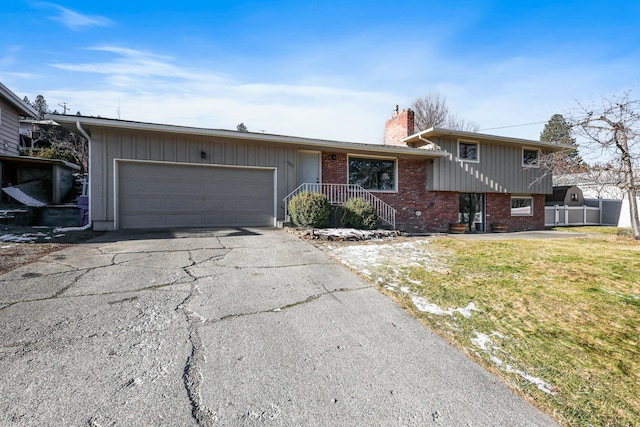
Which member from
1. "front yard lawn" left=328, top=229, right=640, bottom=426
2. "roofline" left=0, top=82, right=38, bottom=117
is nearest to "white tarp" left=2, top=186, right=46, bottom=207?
"roofline" left=0, top=82, right=38, bottom=117

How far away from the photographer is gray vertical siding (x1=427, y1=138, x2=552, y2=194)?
1241 centimetres

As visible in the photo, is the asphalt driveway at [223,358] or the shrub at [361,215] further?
the shrub at [361,215]

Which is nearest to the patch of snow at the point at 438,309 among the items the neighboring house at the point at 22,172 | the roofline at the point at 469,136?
the roofline at the point at 469,136

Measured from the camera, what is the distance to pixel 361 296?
3.67 meters

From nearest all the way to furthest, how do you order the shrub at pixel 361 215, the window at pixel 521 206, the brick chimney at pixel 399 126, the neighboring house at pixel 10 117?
1. the shrub at pixel 361 215
2. the neighboring house at pixel 10 117
3. the brick chimney at pixel 399 126
4. the window at pixel 521 206

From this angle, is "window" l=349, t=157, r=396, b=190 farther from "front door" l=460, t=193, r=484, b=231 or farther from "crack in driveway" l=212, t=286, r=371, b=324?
"crack in driveway" l=212, t=286, r=371, b=324

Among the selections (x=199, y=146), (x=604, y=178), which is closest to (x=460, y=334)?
(x=199, y=146)

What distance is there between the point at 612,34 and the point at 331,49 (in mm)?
8913

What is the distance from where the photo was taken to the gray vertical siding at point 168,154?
8.13 metres

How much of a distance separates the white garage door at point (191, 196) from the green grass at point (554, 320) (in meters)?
6.00

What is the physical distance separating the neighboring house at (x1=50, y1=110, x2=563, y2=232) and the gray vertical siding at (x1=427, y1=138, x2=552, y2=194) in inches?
1.8

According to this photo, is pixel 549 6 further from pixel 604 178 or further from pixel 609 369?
pixel 609 369

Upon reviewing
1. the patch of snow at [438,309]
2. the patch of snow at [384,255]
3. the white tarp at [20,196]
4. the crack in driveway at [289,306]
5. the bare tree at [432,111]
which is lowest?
the patch of snow at [438,309]

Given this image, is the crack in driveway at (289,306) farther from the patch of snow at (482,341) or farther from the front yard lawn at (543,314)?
the patch of snow at (482,341)
